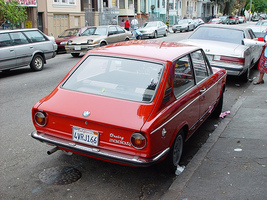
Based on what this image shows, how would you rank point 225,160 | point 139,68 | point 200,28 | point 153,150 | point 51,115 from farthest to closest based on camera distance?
1. point 200,28
2. point 225,160
3. point 139,68
4. point 51,115
5. point 153,150

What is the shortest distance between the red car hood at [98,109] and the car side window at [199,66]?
1.64 meters

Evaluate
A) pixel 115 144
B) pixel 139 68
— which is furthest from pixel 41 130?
pixel 139 68

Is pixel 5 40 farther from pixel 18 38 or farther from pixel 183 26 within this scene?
pixel 183 26

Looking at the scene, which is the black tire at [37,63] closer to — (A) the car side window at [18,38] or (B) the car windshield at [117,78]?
(A) the car side window at [18,38]

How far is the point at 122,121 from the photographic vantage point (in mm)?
3605

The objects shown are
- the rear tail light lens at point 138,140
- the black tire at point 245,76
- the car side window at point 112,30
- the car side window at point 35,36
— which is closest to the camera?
the rear tail light lens at point 138,140

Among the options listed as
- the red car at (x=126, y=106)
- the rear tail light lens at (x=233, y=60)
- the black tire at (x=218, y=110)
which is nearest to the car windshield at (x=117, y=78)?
the red car at (x=126, y=106)

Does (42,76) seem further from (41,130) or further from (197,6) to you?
(197,6)

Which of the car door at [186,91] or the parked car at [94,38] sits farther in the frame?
the parked car at [94,38]

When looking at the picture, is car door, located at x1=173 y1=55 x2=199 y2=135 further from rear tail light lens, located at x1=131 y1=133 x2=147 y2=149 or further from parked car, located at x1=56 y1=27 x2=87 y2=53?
parked car, located at x1=56 y1=27 x2=87 y2=53

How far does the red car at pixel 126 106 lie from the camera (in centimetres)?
361

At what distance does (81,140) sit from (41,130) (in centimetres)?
66

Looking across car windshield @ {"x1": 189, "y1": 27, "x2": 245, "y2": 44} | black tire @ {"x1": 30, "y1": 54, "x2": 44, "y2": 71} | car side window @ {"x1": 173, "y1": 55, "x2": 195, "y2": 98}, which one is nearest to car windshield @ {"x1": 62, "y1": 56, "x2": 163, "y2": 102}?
car side window @ {"x1": 173, "y1": 55, "x2": 195, "y2": 98}

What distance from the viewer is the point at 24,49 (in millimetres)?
11586
